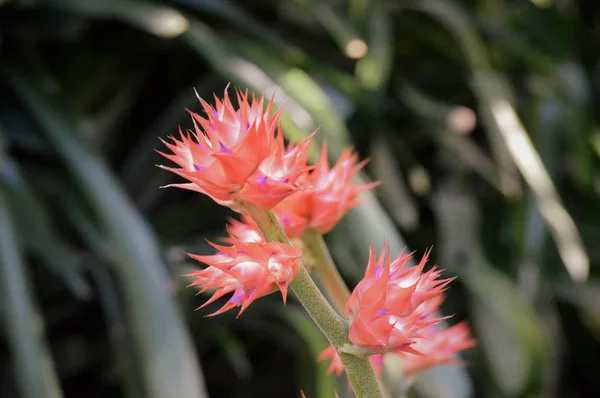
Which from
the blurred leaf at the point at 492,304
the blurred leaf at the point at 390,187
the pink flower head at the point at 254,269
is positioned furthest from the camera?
the blurred leaf at the point at 390,187

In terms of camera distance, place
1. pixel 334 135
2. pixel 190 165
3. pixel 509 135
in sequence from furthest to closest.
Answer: pixel 509 135, pixel 334 135, pixel 190 165

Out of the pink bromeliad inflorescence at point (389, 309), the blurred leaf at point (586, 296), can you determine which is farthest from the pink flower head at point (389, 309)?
the blurred leaf at point (586, 296)

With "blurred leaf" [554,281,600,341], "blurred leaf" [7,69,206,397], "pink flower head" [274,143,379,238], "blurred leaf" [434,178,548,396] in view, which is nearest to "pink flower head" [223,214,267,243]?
"pink flower head" [274,143,379,238]

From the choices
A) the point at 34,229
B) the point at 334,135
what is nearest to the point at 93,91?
the point at 34,229

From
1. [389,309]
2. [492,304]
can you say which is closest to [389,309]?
[389,309]

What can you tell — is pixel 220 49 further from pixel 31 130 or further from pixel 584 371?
pixel 584 371

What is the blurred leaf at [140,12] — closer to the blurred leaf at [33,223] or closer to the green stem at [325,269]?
the blurred leaf at [33,223]
